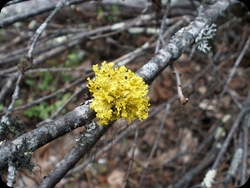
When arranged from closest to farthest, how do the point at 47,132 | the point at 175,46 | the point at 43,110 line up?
the point at 47,132 → the point at 175,46 → the point at 43,110

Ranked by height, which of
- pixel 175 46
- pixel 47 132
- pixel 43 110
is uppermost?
pixel 43 110

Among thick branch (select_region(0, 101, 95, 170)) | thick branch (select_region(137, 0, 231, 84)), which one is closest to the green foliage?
thick branch (select_region(137, 0, 231, 84))

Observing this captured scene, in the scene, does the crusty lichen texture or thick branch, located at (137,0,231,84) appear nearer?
the crusty lichen texture

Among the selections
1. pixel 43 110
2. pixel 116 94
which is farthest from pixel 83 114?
pixel 43 110

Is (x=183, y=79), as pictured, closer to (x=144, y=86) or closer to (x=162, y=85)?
(x=162, y=85)

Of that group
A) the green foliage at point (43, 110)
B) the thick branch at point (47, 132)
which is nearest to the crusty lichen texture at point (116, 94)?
the thick branch at point (47, 132)

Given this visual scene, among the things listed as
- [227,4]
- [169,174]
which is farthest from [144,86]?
[169,174]

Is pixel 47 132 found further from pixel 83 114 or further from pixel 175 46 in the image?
pixel 175 46

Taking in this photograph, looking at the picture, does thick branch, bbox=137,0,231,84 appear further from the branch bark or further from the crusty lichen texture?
the crusty lichen texture
